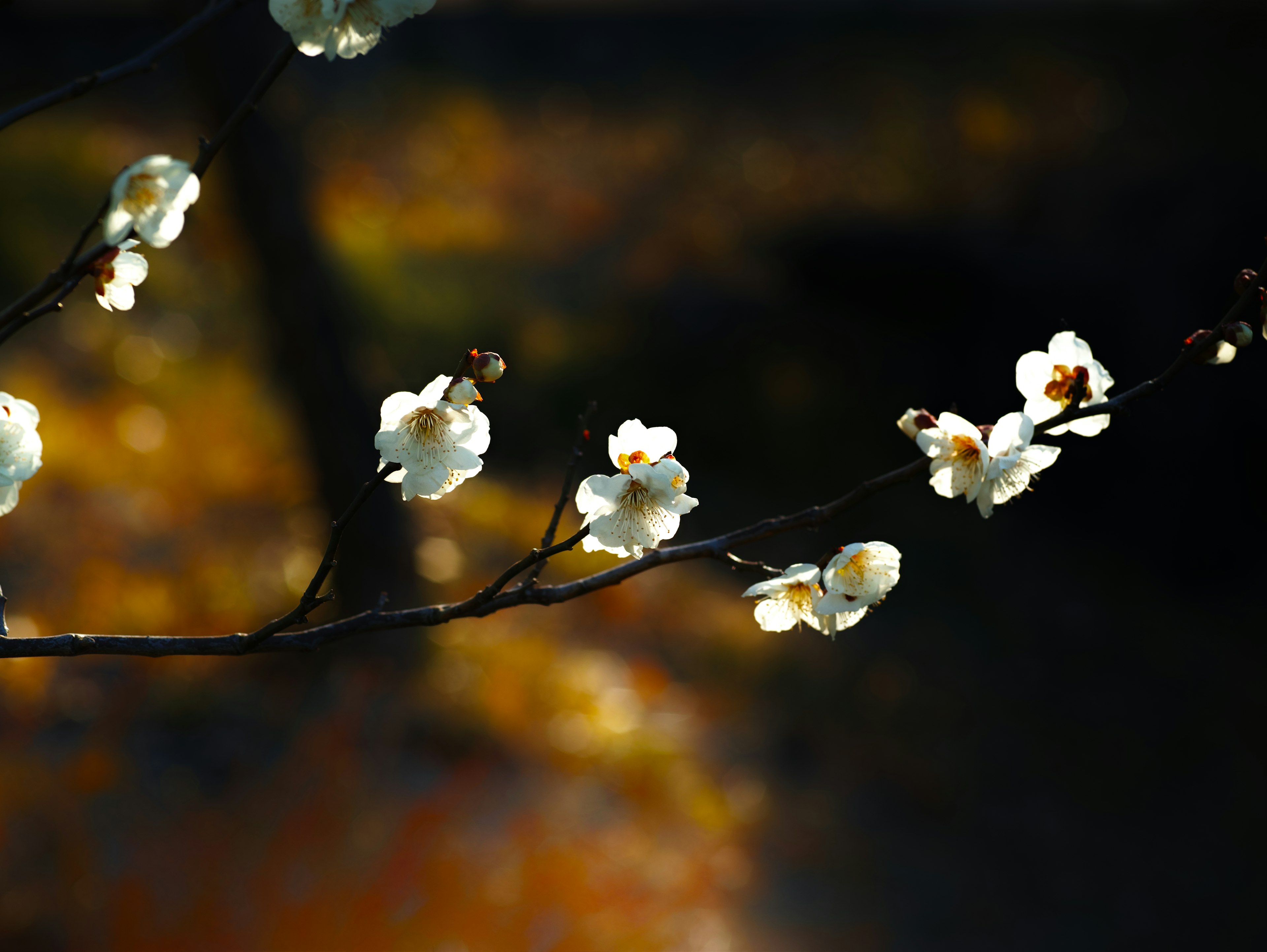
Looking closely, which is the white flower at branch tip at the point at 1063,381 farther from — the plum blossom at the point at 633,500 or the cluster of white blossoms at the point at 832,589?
the plum blossom at the point at 633,500

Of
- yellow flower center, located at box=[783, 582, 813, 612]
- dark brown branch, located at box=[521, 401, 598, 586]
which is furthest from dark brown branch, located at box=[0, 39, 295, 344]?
yellow flower center, located at box=[783, 582, 813, 612]

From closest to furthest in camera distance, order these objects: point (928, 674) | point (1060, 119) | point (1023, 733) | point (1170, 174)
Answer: point (1023, 733) < point (928, 674) < point (1170, 174) < point (1060, 119)

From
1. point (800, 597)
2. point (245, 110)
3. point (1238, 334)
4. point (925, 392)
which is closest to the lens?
point (245, 110)

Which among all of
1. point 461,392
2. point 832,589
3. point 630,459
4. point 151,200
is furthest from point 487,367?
point 832,589

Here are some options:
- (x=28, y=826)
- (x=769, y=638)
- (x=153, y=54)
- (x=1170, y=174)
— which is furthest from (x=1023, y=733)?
(x=153, y=54)

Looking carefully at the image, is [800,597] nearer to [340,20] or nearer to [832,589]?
[832,589]

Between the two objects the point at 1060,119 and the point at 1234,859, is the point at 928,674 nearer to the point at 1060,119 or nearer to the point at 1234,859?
the point at 1234,859

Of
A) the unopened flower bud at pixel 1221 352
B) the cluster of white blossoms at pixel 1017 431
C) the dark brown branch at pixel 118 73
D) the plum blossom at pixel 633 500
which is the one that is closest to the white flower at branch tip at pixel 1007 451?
the cluster of white blossoms at pixel 1017 431
